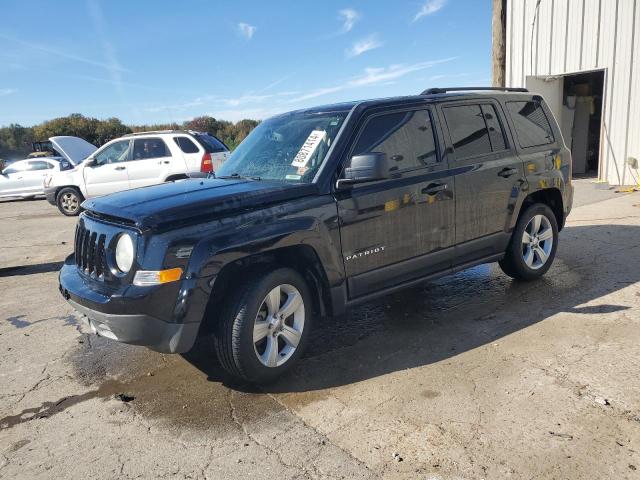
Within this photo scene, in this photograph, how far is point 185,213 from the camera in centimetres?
312

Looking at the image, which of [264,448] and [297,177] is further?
[297,177]

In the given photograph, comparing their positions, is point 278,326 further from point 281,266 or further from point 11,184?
point 11,184

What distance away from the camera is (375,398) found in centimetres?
324

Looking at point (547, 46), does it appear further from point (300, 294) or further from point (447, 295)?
point (300, 294)

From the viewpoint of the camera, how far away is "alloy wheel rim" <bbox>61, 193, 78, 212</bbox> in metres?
12.7

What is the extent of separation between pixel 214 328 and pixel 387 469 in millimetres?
1423

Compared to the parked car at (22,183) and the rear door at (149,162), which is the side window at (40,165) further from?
the rear door at (149,162)

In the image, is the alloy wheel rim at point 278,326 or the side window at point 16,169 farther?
the side window at point 16,169

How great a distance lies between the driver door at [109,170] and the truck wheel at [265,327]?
9.39 m

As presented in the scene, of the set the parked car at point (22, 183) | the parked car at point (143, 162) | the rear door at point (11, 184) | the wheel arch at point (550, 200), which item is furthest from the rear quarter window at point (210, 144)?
the rear door at point (11, 184)

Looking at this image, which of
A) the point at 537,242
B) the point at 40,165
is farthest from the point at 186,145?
the point at 40,165

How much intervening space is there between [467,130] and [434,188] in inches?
30.9

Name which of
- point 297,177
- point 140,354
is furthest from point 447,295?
point 140,354

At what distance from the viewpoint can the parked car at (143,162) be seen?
11.2 metres
